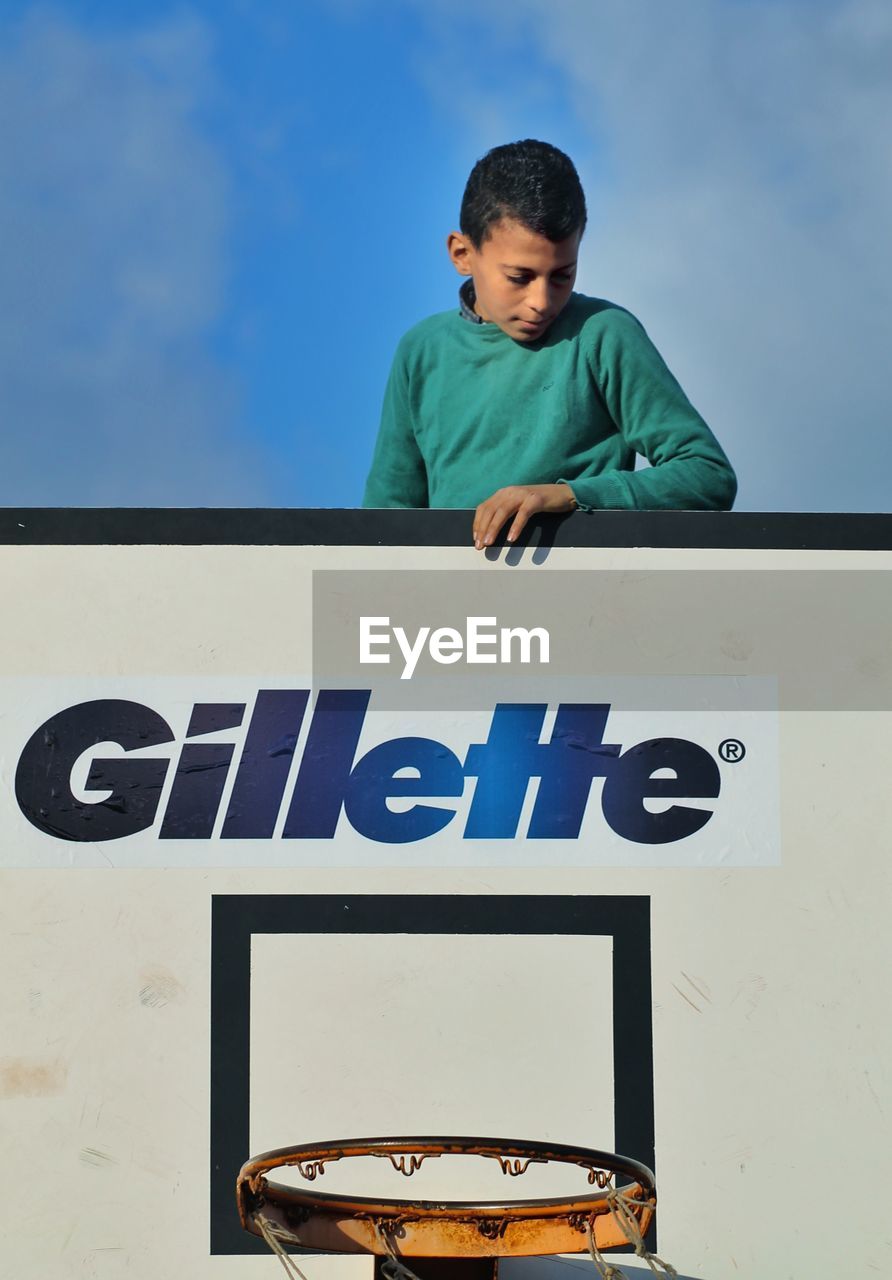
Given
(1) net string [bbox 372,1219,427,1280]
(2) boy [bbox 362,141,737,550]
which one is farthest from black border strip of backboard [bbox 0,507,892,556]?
(1) net string [bbox 372,1219,427,1280]

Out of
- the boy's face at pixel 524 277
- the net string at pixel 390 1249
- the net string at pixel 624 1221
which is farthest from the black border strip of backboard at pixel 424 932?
the boy's face at pixel 524 277

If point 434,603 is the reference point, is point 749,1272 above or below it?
below

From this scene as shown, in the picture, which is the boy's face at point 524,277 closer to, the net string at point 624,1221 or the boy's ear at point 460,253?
the boy's ear at point 460,253

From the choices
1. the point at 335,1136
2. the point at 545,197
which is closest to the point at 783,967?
the point at 335,1136

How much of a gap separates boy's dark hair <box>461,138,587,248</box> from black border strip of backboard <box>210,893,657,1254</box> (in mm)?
1473

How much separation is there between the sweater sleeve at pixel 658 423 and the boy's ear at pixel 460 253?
384 millimetres

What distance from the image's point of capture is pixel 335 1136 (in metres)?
3.29

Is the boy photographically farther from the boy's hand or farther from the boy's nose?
the boy's hand

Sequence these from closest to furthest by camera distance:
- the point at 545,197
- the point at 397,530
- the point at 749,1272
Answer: the point at 749,1272
the point at 397,530
the point at 545,197

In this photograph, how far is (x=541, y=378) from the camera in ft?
12.8

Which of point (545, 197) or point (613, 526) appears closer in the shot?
point (613, 526)

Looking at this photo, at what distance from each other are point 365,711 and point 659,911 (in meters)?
0.70

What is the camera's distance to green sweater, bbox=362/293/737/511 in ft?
12.5

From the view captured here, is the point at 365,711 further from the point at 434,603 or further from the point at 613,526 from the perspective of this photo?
the point at 613,526
